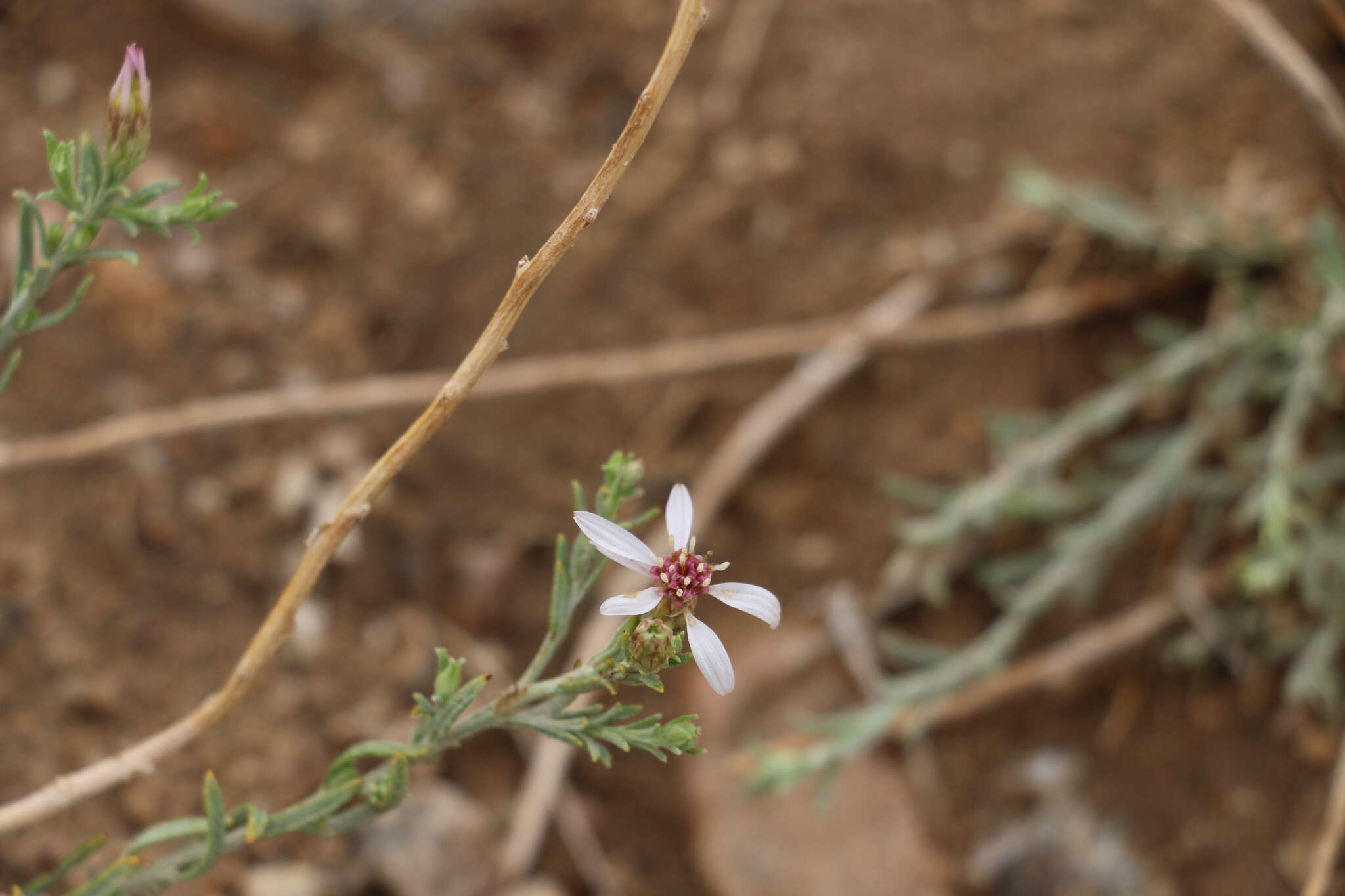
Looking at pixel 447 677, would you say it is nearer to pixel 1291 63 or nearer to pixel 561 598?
pixel 561 598

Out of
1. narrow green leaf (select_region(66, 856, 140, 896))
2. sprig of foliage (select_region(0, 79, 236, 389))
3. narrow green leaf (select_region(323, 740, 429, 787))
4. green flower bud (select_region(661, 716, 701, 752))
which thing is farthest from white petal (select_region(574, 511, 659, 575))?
narrow green leaf (select_region(66, 856, 140, 896))

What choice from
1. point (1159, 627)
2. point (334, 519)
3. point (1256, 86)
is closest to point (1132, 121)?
point (1256, 86)

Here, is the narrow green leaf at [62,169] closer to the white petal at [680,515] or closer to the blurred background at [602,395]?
the white petal at [680,515]

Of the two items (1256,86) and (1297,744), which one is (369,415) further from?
(1256,86)

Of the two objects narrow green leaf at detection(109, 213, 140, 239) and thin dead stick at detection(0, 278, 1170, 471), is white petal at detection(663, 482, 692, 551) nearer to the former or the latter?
narrow green leaf at detection(109, 213, 140, 239)

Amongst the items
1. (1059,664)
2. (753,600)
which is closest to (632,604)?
(753,600)

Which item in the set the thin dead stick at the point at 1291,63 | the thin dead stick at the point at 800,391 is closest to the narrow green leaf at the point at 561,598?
the thin dead stick at the point at 800,391
